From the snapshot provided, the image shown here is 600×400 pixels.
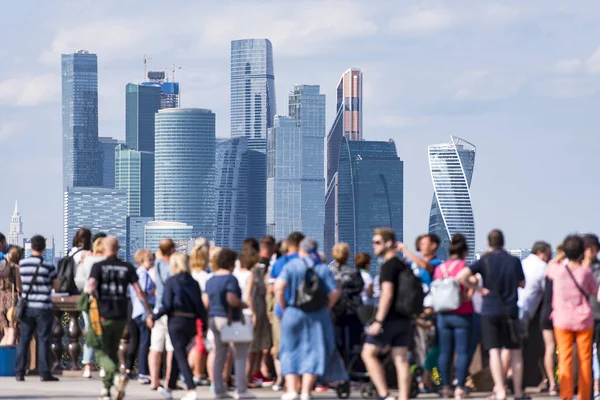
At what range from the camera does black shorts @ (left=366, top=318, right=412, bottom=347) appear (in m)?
15.7

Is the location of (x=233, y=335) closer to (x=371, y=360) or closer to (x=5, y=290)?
(x=371, y=360)

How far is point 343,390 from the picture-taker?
17375 mm

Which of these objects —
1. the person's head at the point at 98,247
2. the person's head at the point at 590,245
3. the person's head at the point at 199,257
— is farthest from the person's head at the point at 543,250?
the person's head at the point at 98,247

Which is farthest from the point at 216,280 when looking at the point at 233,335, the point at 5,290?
the point at 5,290

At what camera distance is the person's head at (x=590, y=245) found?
17016mm

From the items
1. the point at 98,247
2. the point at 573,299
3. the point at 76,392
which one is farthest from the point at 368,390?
the point at 98,247

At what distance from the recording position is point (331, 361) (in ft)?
56.7

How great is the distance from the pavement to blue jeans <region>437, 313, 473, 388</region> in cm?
51

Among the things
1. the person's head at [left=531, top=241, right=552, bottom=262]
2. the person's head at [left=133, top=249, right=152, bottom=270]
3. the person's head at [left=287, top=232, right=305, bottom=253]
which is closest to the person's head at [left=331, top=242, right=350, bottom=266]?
the person's head at [left=287, top=232, right=305, bottom=253]

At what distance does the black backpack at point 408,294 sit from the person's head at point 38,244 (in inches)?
189

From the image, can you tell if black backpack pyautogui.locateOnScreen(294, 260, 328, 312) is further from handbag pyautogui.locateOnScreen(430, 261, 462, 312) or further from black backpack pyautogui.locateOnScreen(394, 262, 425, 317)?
handbag pyautogui.locateOnScreen(430, 261, 462, 312)

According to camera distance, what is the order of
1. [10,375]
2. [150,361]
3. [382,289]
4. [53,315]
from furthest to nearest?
[10,375]
[53,315]
[150,361]
[382,289]

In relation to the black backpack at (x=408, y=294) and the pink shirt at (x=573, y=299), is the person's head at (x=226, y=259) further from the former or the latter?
the pink shirt at (x=573, y=299)

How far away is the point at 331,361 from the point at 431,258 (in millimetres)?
1622
